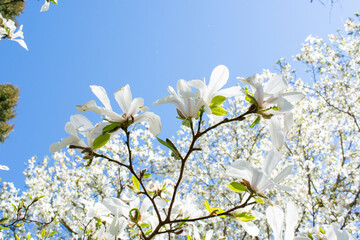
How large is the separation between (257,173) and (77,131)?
563 mm

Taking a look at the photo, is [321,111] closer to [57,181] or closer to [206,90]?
[206,90]

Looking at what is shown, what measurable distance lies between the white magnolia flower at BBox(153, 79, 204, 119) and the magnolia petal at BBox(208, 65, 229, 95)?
0.05 metres

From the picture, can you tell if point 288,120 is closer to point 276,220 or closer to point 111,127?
point 276,220

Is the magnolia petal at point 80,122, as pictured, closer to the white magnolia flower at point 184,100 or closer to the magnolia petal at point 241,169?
the white magnolia flower at point 184,100

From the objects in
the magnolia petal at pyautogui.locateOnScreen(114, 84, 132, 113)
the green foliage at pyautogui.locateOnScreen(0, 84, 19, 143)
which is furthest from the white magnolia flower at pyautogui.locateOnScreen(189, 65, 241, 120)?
the green foliage at pyautogui.locateOnScreen(0, 84, 19, 143)

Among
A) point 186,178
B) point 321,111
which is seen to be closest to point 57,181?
point 186,178

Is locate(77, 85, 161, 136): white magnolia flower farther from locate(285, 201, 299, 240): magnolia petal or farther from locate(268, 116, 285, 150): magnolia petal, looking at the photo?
locate(285, 201, 299, 240): magnolia petal

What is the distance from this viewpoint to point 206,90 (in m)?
0.80

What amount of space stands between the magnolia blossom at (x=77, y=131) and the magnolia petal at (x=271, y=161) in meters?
0.52

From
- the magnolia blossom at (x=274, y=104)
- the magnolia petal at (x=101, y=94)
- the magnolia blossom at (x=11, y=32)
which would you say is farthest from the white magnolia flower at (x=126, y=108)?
the magnolia blossom at (x=11, y=32)

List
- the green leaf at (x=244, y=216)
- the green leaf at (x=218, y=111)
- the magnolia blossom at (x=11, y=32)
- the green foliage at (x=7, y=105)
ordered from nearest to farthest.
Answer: the green leaf at (x=218, y=111), the green leaf at (x=244, y=216), the magnolia blossom at (x=11, y=32), the green foliage at (x=7, y=105)

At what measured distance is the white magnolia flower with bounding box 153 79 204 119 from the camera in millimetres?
758

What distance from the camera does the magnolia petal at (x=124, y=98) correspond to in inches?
31.1

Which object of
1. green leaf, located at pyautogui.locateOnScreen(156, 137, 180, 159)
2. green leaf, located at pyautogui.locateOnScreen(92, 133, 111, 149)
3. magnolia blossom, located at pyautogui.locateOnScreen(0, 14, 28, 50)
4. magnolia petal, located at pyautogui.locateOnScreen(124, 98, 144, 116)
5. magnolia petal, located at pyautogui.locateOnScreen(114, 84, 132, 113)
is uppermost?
magnolia blossom, located at pyautogui.locateOnScreen(0, 14, 28, 50)
